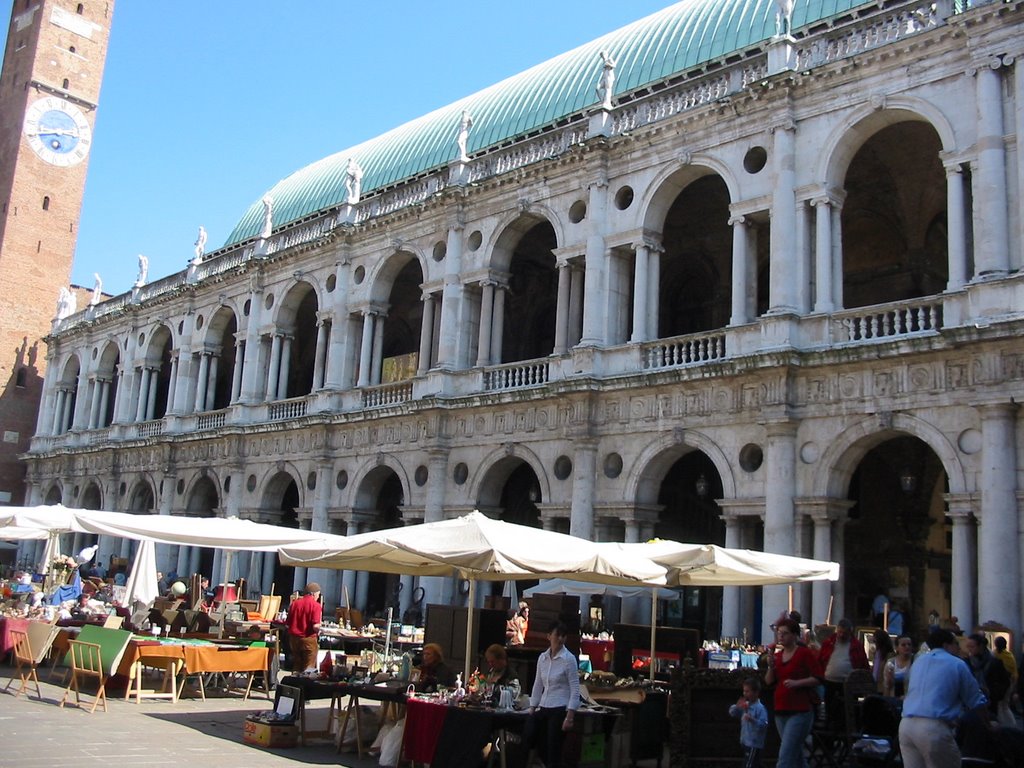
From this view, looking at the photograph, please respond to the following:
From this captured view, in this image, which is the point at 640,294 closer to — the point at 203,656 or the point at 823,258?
the point at 823,258

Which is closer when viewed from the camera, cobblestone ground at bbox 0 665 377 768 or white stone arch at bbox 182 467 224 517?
cobblestone ground at bbox 0 665 377 768

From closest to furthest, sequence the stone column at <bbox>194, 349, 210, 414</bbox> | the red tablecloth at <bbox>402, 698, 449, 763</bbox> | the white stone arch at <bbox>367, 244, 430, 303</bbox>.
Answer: the red tablecloth at <bbox>402, 698, 449, 763</bbox> → the white stone arch at <bbox>367, 244, 430, 303</bbox> → the stone column at <bbox>194, 349, 210, 414</bbox>

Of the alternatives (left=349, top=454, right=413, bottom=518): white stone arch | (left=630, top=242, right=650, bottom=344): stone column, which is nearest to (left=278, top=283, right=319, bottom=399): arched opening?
(left=349, top=454, right=413, bottom=518): white stone arch

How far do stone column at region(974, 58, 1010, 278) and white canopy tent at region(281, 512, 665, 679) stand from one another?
370 inches

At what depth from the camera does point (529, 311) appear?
107 feet

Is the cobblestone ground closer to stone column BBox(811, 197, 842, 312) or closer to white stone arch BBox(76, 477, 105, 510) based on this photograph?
stone column BBox(811, 197, 842, 312)

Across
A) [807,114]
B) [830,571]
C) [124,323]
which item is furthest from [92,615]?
[124,323]

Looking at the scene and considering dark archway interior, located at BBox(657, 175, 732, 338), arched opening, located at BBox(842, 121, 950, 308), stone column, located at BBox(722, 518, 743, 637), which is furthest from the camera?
dark archway interior, located at BBox(657, 175, 732, 338)

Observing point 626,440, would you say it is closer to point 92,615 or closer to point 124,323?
point 92,615

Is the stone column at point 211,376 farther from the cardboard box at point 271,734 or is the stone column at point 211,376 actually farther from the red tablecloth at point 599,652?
the cardboard box at point 271,734

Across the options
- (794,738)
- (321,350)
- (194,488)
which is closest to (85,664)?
(794,738)

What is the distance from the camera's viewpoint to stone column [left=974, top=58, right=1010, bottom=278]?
17.7 metres

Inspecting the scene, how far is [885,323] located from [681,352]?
5461mm

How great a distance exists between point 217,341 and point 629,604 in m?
22.6
